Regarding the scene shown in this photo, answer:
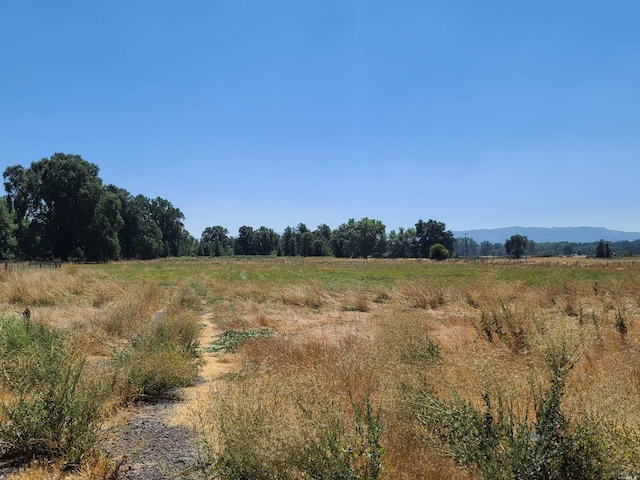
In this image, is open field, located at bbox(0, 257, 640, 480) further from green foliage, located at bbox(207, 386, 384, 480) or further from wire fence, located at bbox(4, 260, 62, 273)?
wire fence, located at bbox(4, 260, 62, 273)

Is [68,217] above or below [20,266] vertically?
above

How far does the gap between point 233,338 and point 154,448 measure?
658cm

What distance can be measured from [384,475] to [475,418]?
3.12ft

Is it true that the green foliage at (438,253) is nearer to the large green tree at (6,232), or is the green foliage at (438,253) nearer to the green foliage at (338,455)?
the large green tree at (6,232)

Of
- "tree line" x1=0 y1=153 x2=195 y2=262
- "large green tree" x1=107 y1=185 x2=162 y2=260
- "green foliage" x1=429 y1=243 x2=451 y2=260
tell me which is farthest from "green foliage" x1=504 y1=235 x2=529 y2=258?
"tree line" x1=0 y1=153 x2=195 y2=262

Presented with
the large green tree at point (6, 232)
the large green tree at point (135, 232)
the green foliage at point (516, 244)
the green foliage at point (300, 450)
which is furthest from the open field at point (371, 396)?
the green foliage at point (516, 244)

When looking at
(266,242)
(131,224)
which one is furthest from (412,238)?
(131,224)

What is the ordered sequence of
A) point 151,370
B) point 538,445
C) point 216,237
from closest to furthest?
point 538,445 < point 151,370 < point 216,237

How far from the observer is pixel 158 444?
14.5ft

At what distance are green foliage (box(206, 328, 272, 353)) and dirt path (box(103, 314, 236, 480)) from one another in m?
3.59

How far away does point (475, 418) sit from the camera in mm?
3469

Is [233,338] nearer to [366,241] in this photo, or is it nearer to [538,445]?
[538,445]

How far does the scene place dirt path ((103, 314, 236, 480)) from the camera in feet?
12.5

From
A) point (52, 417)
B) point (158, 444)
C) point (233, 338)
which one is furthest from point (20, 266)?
point (158, 444)
